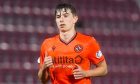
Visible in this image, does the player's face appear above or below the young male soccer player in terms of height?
above

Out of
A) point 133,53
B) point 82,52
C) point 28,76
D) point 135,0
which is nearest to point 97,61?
point 82,52

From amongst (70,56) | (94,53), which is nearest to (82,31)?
(94,53)

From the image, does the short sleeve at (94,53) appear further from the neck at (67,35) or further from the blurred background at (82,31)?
the blurred background at (82,31)

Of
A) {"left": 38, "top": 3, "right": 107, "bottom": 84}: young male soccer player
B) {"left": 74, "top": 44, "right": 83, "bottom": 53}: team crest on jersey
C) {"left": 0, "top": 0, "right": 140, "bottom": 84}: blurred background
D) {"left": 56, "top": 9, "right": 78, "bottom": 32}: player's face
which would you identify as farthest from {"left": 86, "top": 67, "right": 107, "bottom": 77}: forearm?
{"left": 0, "top": 0, "right": 140, "bottom": 84}: blurred background

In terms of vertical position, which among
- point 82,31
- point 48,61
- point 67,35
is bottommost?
point 82,31

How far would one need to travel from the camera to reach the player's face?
10.0 ft

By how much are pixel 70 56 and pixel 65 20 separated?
8.9 inches

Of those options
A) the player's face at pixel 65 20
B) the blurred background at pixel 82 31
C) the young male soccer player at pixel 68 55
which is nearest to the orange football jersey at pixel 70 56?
the young male soccer player at pixel 68 55

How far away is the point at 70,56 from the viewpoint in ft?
10.2

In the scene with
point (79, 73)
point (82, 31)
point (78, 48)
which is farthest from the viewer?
point (82, 31)

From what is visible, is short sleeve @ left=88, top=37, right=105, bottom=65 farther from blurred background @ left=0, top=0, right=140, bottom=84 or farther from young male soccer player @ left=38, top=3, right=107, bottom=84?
blurred background @ left=0, top=0, right=140, bottom=84

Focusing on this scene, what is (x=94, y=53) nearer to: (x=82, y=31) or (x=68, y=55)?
(x=68, y=55)

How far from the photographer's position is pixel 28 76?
7.07 m

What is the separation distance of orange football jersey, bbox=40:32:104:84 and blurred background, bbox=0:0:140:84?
390cm
